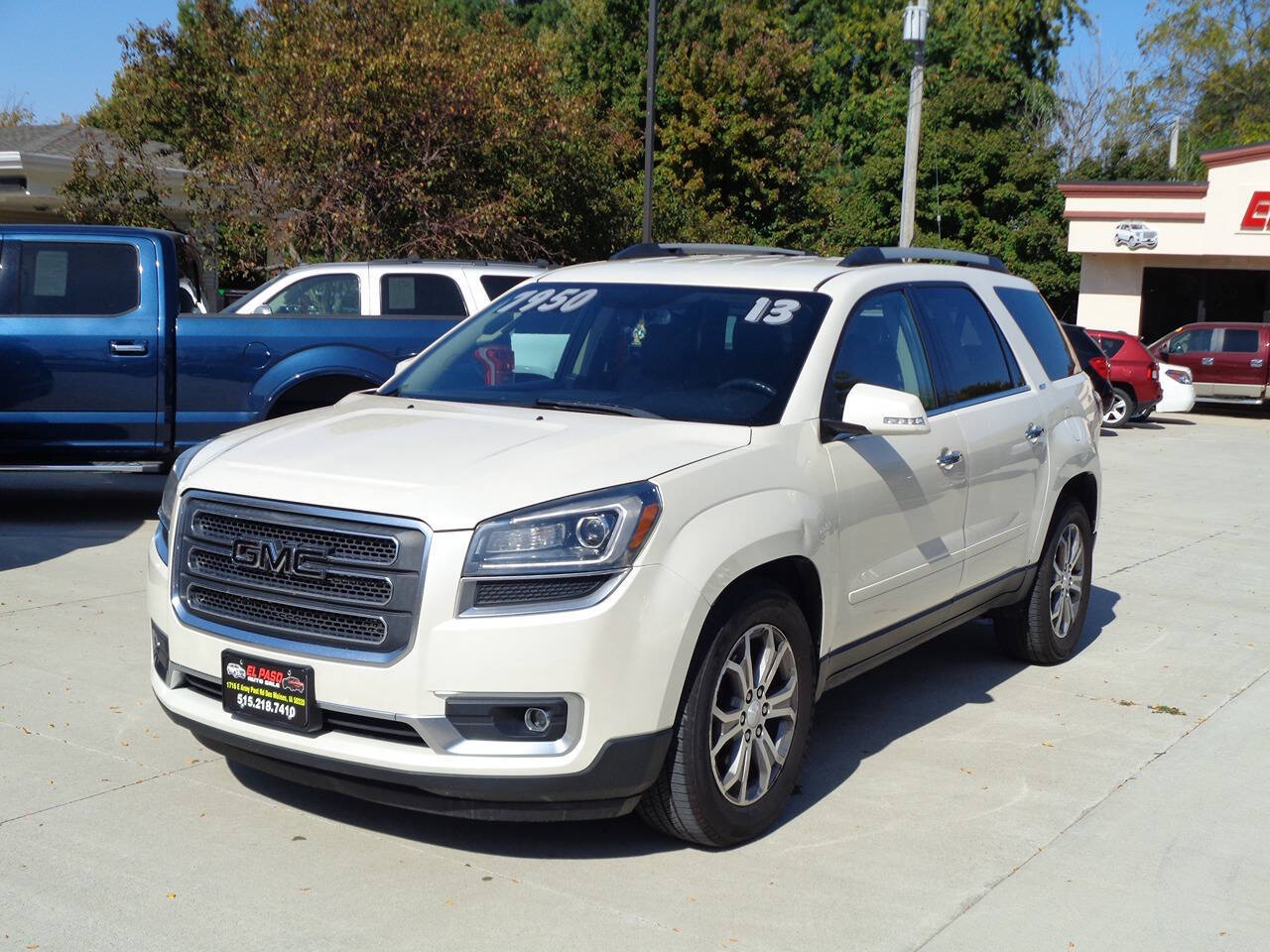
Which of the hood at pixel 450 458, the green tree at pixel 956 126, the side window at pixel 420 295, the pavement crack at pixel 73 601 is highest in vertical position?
the green tree at pixel 956 126

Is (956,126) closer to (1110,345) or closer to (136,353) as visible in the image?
(1110,345)

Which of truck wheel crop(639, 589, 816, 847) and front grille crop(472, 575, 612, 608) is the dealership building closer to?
truck wheel crop(639, 589, 816, 847)

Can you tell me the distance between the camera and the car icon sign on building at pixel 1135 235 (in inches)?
1175

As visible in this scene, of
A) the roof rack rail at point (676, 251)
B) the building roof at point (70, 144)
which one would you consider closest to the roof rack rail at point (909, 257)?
the roof rack rail at point (676, 251)

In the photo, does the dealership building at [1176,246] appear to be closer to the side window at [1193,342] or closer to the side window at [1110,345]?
the side window at [1193,342]

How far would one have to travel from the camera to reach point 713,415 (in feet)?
15.7

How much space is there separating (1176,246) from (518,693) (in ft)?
94.8

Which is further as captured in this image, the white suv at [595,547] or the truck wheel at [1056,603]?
the truck wheel at [1056,603]

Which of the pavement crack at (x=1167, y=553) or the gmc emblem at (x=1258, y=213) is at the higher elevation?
the gmc emblem at (x=1258, y=213)

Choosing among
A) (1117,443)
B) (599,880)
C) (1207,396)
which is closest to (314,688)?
(599,880)

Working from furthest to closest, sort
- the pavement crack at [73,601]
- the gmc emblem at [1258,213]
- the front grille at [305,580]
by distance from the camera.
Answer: the gmc emblem at [1258,213]
the pavement crack at [73,601]
the front grille at [305,580]

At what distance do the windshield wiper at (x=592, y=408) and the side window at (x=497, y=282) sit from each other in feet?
19.9

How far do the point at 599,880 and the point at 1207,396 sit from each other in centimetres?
2385

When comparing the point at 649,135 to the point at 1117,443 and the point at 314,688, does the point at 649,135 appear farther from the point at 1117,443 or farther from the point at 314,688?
the point at 314,688
